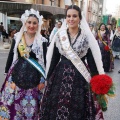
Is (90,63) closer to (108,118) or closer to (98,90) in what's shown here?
(98,90)

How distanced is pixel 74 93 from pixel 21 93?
812 mm

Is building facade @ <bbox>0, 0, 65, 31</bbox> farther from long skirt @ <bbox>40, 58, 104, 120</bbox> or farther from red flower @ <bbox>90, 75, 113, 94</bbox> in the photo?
red flower @ <bbox>90, 75, 113, 94</bbox>

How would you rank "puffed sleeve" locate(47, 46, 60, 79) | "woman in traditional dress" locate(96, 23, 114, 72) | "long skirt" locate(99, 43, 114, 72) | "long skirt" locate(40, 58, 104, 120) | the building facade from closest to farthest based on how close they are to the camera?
"long skirt" locate(40, 58, 104, 120) → "puffed sleeve" locate(47, 46, 60, 79) → "woman in traditional dress" locate(96, 23, 114, 72) → "long skirt" locate(99, 43, 114, 72) → the building facade

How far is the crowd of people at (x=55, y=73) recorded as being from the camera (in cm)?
305

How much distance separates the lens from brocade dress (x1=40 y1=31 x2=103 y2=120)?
3.03 m

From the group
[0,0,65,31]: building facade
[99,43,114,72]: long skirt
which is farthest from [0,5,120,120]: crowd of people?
[0,0,65,31]: building facade

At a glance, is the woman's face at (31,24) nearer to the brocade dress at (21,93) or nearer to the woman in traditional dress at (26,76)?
the woman in traditional dress at (26,76)

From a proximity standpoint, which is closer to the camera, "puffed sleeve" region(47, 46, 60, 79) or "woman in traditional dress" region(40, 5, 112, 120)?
"woman in traditional dress" region(40, 5, 112, 120)

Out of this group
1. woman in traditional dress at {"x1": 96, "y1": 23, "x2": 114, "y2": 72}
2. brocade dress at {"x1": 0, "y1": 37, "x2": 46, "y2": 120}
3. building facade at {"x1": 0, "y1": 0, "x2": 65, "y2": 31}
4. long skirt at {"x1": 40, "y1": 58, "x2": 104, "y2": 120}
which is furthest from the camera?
building facade at {"x1": 0, "y1": 0, "x2": 65, "y2": 31}

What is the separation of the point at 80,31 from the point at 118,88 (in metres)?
3.54

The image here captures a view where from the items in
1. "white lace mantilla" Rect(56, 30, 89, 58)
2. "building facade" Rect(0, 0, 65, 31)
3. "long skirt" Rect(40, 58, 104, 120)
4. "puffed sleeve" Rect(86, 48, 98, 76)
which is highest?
"building facade" Rect(0, 0, 65, 31)

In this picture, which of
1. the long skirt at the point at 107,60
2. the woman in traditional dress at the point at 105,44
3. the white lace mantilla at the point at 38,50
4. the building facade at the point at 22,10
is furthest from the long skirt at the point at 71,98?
the building facade at the point at 22,10

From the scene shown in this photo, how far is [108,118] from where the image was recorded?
4.29 metres

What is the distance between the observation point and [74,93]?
3033mm
